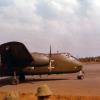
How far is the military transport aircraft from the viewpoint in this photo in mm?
26141

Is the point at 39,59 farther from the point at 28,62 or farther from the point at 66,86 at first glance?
the point at 66,86

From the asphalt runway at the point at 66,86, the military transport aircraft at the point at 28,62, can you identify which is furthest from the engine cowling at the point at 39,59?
the asphalt runway at the point at 66,86

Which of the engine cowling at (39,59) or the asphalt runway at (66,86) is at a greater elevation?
the engine cowling at (39,59)

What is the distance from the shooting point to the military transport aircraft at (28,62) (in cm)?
2614

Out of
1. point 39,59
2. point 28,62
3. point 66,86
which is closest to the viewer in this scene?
point 66,86

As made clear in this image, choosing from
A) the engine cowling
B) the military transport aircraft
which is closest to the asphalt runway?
the military transport aircraft

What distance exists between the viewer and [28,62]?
89.8ft

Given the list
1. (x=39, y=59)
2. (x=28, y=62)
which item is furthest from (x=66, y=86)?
(x=28, y=62)

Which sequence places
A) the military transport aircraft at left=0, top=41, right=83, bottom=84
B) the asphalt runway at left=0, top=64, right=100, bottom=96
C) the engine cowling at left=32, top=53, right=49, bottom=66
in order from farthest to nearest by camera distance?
the engine cowling at left=32, top=53, right=49, bottom=66 → the military transport aircraft at left=0, top=41, right=83, bottom=84 → the asphalt runway at left=0, top=64, right=100, bottom=96

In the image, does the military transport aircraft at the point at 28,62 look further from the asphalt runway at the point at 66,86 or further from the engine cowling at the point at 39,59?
the asphalt runway at the point at 66,86

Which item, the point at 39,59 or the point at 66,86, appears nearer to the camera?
the point at 66,86

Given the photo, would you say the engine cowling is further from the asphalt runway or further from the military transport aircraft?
the asphalt runway

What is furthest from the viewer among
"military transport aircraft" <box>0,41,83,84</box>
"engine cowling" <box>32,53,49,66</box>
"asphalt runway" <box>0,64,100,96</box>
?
"engine cowling" <box>32,53,49,66</box>

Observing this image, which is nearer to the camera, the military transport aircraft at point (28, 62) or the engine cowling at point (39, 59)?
the military transport aircraft at point (28, 62)
